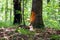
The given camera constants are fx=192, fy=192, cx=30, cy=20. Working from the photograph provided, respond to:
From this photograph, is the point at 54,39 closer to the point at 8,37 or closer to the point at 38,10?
the point at 8,37

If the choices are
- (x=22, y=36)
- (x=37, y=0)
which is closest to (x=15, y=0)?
(x=37, y=0)

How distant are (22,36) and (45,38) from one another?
3.14 feet

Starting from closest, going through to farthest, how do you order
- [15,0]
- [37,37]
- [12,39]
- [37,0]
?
[12,39] → [37,37] → [37,0] → [15,0]

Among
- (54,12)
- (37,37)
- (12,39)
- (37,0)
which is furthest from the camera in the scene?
(54,12)

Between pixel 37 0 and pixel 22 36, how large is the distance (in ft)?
10.1

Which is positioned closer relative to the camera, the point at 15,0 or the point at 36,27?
the point at 36,27

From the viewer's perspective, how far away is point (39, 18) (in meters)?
10.5

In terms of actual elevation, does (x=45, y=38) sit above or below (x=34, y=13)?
below

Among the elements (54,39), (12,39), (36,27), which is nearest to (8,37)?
(12,39)

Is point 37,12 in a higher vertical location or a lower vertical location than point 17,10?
higher

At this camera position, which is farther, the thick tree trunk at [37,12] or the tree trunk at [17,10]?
the tree trunk at [17,10]

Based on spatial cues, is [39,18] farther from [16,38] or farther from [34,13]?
[16,38]

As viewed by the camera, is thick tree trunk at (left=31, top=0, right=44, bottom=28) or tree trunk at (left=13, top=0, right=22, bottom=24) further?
tree trunk at (left=13, top=0, right=22, bottom=24)

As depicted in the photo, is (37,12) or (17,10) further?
(17,10)
